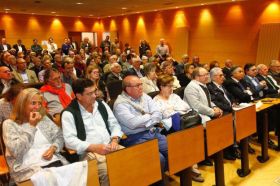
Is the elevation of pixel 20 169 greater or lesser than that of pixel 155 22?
lesser

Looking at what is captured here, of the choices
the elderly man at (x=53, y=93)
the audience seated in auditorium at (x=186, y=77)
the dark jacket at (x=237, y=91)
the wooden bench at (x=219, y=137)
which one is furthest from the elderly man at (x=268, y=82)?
the elderly man at (x=53, y=93)

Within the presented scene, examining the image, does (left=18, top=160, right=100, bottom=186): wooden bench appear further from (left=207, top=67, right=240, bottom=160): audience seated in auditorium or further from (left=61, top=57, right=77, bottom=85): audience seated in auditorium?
(left=61, top=57, right=77, bottom=85): audience seated in auditorium

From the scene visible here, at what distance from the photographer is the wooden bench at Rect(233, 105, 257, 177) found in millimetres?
2928

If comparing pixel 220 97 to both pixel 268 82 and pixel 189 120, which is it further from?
pixel 268 82

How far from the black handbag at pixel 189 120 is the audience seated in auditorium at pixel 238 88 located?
1320mm

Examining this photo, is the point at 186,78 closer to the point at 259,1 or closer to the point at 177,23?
the point at 259,1

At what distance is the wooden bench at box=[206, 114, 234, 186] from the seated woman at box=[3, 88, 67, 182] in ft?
4.52

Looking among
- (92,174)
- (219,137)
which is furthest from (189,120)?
(92,174)

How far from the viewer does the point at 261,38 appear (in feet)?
32.1

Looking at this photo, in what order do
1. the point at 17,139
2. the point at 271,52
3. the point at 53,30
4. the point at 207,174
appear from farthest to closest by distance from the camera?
the point at 53,30 < the point at 271,52 < the point at 207,174 < the point at 17,139

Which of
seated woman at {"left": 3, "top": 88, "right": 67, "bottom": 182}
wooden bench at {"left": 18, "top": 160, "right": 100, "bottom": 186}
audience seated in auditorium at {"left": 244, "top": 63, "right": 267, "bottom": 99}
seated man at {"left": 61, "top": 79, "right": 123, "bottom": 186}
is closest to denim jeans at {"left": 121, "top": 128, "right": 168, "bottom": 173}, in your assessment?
seated man at {"left": 61, "top": 79, "right": 123, "bottom": 186}

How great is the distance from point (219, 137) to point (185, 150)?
0.55 metres

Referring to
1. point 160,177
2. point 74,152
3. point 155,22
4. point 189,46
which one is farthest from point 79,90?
point 155,22

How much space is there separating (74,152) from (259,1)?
9.95 meters
